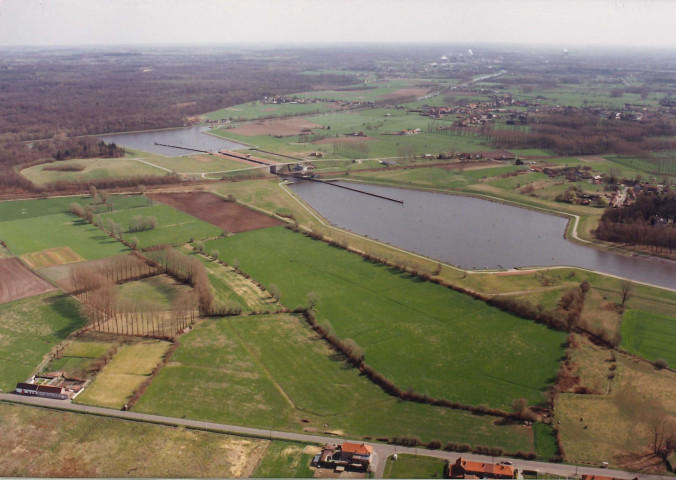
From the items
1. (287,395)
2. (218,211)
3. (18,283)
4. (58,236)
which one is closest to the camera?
(287,395)

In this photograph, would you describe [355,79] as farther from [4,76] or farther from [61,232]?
[61,232]

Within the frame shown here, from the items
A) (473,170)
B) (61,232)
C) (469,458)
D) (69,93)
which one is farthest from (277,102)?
(469,458)

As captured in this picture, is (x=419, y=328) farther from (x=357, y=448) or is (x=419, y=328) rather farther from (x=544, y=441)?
(x=357, y=448)

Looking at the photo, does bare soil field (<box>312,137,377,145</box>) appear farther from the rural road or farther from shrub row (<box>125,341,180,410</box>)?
the rural road

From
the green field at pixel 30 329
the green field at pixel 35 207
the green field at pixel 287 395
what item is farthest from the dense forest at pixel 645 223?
the green field at pixel 35 207

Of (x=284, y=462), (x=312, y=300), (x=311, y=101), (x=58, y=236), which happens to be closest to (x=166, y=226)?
(x=58, y=236)

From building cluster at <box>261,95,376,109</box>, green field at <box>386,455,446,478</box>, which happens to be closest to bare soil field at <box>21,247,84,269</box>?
green field at <box>386,455,446,478</box>

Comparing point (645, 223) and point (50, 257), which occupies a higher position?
point (645, 223)
